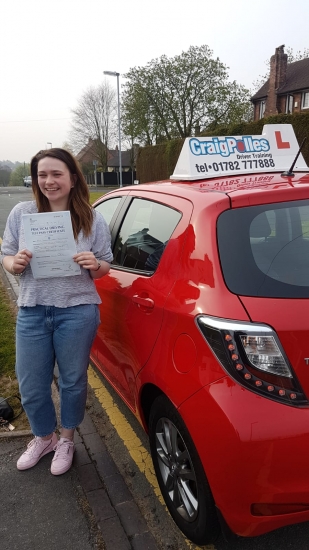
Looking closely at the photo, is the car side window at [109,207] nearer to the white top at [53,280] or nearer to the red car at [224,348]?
the red car at [224,348]

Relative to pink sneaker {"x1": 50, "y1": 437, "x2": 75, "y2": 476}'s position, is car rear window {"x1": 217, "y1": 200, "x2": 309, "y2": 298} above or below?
above

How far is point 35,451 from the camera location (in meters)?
2.73

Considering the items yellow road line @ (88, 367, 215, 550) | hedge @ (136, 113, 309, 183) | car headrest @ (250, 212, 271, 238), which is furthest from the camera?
hedge @ (136, 113, 309, 183)

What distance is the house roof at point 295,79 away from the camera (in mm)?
37875

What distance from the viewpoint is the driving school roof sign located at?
8.98 feet

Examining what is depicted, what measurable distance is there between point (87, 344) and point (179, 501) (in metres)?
0.92

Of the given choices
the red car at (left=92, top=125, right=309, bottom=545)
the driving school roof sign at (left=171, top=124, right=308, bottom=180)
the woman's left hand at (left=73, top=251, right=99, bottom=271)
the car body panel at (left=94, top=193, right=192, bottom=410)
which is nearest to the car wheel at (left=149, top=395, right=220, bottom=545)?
the red car at (left=92, top=125, right=309, bottom=545)

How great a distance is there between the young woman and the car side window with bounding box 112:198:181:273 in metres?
0.24

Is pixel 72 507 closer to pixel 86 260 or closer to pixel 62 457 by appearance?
pixel 62 457

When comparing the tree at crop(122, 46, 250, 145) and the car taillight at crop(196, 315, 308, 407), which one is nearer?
the car taillight at crop(196, 315, 308, 407)

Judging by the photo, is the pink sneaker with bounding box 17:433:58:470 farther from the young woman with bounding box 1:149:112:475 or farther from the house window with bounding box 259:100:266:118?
the house window with bounding box 259:100:266:118

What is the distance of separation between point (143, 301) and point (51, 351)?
2.07 ft

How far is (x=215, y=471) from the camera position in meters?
1.68

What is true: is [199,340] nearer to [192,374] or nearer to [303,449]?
[192,374]
